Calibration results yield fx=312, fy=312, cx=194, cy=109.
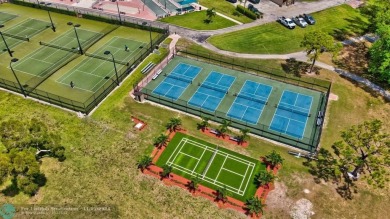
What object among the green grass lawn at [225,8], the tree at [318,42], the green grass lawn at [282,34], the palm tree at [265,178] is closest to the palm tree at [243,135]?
the palm tree at [265,178]

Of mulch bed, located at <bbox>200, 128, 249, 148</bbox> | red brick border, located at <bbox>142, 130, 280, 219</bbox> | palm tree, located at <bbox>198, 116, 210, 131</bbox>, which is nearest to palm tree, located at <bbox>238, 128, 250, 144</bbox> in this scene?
mulch bed, located at <bbox>200, 128, 249, 148</bbox>

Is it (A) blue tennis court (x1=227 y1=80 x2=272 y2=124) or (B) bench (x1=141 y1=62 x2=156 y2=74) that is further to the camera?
(B) bench (x1=141 y1=62 x2=156 y2=74)

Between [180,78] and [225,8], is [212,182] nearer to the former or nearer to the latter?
[180,78]

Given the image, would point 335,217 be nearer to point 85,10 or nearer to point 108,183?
point 108,183

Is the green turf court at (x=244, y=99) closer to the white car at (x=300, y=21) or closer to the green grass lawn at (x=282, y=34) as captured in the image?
the green grass lawn at (x=282, y=34)

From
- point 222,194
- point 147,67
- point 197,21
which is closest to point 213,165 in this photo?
point 222,194

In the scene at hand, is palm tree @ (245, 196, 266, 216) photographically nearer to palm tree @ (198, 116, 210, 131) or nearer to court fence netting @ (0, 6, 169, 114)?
palm tree @ (198, 116, 210, 131)
